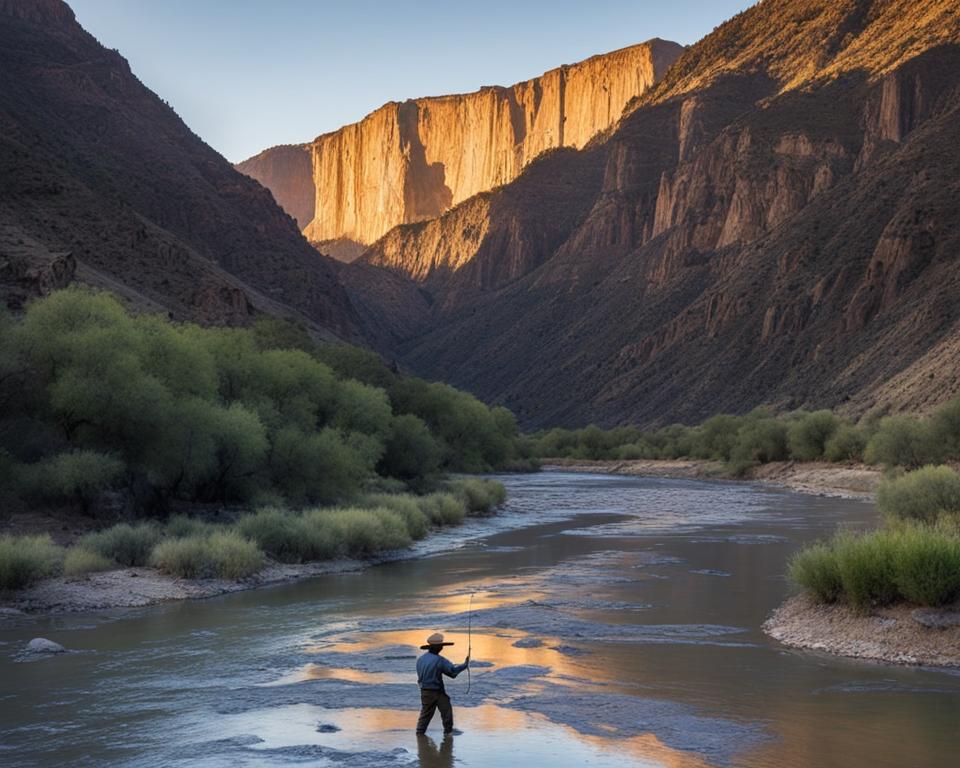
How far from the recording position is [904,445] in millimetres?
52344

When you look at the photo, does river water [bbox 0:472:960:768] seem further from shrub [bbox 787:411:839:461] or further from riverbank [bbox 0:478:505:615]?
shrub [bbox 787:411:839:461]

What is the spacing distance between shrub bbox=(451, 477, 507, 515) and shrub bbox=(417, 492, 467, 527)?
2.89 metres

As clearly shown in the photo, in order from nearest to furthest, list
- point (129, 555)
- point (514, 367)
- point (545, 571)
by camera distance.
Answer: point (129, 555), point (545, 571), point (514, 367)

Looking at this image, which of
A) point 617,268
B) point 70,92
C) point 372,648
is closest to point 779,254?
point 617,268

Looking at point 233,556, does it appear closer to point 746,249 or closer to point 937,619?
point 937,619

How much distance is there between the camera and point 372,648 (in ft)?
57.4

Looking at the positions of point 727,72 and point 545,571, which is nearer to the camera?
point 545,571

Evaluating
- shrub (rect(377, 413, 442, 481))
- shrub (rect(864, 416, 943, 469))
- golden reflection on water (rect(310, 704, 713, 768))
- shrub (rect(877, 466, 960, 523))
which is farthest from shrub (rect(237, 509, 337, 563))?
shrub (rect(864, 416, 943, 469))

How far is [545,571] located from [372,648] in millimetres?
10288

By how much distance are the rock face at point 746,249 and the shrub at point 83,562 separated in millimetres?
53143

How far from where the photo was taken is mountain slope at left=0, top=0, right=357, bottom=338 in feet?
199

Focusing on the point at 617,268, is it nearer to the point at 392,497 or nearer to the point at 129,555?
the point at 392,497

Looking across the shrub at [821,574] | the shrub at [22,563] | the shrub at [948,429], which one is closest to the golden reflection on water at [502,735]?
the shrub at [821,574]

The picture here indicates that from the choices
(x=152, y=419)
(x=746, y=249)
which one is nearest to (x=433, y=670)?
(x=152, y=419)
